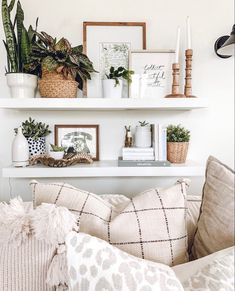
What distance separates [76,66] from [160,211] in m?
0.92

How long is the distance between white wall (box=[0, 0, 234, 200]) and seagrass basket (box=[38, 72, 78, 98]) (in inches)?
8.9

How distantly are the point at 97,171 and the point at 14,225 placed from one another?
2.33 ft

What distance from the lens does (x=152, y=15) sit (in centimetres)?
159

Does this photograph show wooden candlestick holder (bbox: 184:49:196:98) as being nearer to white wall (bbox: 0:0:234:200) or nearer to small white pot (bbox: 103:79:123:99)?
white wall (bbox: 0:0:234:200)

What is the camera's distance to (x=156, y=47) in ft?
5.27

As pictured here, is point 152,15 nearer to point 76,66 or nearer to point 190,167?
point 76,66

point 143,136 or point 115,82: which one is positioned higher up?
point 115,82

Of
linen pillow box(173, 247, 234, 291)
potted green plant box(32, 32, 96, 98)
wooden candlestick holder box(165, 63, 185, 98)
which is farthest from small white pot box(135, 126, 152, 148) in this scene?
linen pillow box(173, 247, 234, 291)

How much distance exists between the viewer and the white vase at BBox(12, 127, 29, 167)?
1.45 meters

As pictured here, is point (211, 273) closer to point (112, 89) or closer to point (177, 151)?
point (177, 151)

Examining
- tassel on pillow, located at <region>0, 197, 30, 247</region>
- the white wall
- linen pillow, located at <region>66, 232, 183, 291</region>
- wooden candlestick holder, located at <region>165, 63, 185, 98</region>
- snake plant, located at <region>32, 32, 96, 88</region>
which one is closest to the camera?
linen pillow, located at <region>66, 232, 183, 291</region>

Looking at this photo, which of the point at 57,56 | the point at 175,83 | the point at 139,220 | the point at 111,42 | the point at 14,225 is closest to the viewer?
the point at 14,225

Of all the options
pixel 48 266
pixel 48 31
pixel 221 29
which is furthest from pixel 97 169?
pixel 221 29

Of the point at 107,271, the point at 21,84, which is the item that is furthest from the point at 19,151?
the point at 107,271
